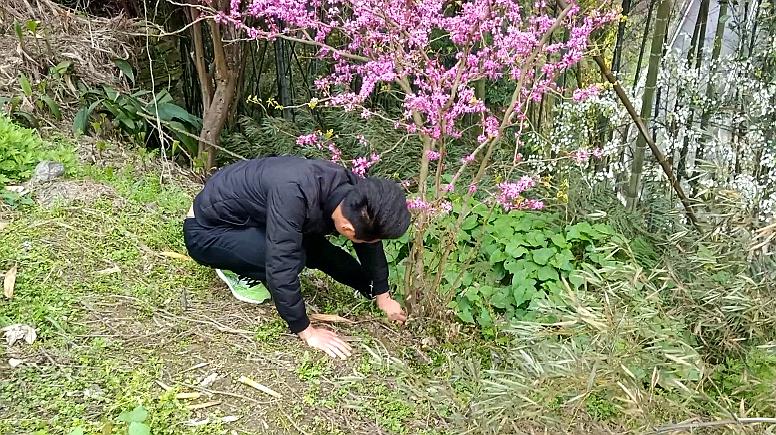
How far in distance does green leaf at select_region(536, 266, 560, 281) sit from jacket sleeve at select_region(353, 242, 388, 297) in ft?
2.31

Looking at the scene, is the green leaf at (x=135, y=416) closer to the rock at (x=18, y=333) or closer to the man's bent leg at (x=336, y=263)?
the rock at (x=18, y=333)

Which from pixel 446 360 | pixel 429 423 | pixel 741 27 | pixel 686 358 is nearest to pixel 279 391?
pixel 429 423

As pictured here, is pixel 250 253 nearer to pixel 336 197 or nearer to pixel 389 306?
pixel 336 197

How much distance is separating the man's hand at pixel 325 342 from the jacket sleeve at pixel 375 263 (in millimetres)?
257

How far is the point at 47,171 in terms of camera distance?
3125mm

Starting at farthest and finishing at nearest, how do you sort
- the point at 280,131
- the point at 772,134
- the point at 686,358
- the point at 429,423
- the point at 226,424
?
1. the point at 280,131
2. the point at 772,134
3. the point at 429,423
4. the point at 226,424
5. the point at 686,358

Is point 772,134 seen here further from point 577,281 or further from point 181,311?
point 181,311

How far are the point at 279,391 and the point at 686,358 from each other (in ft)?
3.92

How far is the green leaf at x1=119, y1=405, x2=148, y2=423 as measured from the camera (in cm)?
176

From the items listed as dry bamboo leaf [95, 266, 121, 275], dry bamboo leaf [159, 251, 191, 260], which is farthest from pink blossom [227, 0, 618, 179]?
dry bamboo leaf [95, 266, 121, 275]

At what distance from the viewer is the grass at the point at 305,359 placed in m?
1.59

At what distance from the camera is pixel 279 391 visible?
81.2 inches

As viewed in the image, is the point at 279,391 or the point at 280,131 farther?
the point at 280,131

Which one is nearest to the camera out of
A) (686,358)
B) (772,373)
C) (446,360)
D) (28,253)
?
(686,358)
